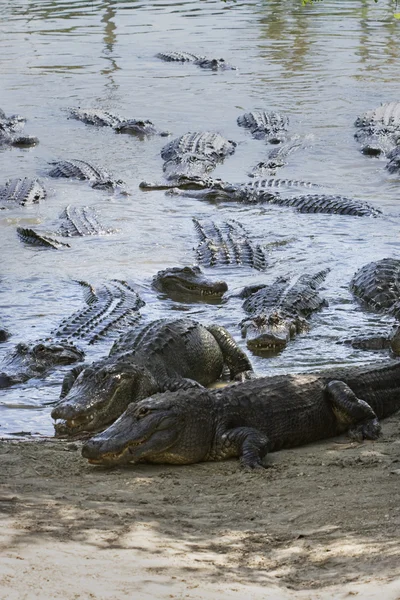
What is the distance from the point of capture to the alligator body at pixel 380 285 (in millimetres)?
9977

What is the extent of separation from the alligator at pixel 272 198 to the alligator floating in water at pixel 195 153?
28.3 inches

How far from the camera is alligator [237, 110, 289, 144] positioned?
19.6 meters

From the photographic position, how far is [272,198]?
1511 cm

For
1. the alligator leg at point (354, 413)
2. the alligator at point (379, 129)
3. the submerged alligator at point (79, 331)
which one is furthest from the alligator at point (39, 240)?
the alligator at point (379, 129)

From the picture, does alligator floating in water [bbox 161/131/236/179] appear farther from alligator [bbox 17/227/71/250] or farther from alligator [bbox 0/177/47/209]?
alligator [bbox 17/227/71/250]

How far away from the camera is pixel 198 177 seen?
16266 mm

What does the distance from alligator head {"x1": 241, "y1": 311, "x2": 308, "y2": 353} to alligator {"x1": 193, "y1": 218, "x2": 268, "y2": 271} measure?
231cm

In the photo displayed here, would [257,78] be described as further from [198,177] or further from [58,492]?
[58,492]

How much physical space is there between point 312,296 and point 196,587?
662cm

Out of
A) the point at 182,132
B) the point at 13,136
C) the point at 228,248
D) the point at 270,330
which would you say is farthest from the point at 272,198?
the point at 13,136

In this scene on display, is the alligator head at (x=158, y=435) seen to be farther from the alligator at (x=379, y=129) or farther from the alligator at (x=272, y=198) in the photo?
the alligator at (x=379, y=129)

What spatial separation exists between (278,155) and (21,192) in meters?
5.12

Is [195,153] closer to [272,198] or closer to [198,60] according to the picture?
[272,198]

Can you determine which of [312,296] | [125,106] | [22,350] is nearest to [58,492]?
[22,350]
